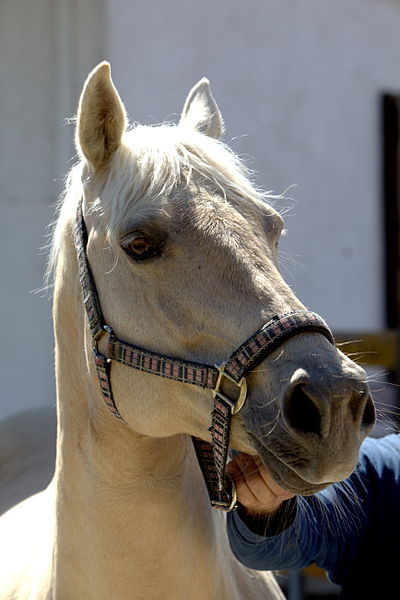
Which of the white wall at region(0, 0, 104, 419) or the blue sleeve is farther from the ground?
the white wall at region(0, 0, 104, 419)

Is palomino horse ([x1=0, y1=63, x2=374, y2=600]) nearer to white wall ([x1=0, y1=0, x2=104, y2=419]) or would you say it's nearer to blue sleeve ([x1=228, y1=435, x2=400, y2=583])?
blue sleeve ([x1=228, y1=435, x2=400, y2=583])

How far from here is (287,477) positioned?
154 cm

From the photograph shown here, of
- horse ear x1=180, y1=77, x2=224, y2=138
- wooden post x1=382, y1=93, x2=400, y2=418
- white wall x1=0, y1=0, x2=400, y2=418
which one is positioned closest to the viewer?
horse ear x1=180, y1=77, x2=224, y2=138

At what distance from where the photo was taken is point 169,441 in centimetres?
190

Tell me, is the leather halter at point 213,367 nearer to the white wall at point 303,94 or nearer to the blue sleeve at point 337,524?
the blue sleeve at point 337,524

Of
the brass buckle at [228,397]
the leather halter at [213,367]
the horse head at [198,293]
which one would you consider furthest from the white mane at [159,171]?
the brass buckle at [228,397]

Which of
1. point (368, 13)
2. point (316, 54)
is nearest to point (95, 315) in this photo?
point (316, 54)

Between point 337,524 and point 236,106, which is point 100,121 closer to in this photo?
point 337,524

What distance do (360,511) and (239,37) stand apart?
4.17m

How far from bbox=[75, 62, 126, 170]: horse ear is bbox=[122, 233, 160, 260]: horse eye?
0.85ft

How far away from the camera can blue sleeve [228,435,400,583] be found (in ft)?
6.26

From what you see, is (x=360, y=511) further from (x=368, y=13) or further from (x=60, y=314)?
(x=368, y=13)

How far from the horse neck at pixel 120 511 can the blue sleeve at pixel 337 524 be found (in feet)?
0.36

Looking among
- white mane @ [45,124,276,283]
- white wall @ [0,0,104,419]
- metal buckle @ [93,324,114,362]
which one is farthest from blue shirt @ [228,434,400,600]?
white wall @ [0,0,104,419]
